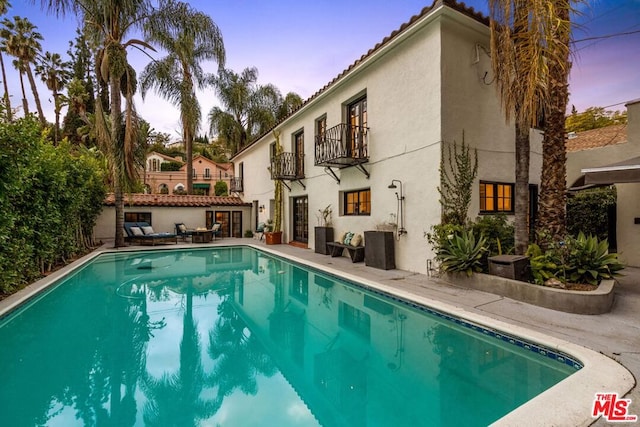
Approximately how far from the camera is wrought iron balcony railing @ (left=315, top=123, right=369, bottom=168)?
10219mm

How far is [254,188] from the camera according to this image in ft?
67.7

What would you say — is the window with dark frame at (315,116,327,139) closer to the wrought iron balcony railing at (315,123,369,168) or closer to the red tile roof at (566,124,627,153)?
the wrought iron balcony railing at (315,123,369,168)

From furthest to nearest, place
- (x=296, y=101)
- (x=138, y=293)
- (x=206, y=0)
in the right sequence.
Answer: (x=296, y=101)
(x=206, y=0)
(x=138, y=293)

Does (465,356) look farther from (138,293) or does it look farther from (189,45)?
(189,45)

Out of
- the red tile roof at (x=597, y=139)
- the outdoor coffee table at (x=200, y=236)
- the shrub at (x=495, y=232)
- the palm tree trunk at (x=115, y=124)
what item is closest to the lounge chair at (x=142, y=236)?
the outdoor coffee table at (x=200, y=236)

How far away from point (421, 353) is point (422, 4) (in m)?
8.02

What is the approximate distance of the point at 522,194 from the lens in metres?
6.63

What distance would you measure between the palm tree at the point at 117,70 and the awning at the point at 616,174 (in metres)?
15.4

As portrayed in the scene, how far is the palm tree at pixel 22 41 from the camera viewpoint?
25.6 meters

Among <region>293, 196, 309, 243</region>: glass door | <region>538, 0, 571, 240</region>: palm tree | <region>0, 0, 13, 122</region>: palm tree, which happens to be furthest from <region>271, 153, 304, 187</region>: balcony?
<region>538, 0, 571, 240</region>: palm tree

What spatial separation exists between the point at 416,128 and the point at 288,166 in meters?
7.75

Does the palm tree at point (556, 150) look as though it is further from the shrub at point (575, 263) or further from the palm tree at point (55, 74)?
the palm tree at point (55, 74)

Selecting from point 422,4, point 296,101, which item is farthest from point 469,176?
point 296,101

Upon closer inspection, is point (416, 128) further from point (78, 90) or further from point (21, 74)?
point (21, 74)
